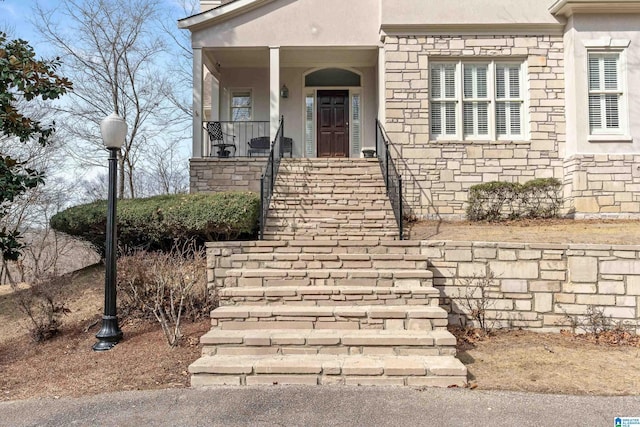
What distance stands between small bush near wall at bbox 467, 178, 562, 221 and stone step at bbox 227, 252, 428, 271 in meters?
3.50

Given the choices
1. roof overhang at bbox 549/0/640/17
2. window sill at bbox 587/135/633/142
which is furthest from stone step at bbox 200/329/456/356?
roof overhang at bbox 549/0/640/17

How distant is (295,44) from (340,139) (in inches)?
110

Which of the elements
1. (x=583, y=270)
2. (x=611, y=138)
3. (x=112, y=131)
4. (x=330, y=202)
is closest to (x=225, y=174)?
(x=330, y=202)

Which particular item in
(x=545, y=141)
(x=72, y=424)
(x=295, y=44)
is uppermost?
(x=295, y=44)

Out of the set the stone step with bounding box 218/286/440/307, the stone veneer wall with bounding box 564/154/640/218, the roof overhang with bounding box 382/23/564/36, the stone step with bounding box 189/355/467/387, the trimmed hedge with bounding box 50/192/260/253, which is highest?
the roof overhang with bounding box 382/23/564/36

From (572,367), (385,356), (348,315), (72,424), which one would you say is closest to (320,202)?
(348,315)

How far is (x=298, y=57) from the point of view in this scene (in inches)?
424

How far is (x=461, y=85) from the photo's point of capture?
936cm

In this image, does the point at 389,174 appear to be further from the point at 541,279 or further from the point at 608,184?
the point at 608,184

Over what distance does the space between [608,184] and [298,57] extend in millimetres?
7232

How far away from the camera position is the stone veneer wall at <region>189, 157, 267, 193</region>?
9.53m

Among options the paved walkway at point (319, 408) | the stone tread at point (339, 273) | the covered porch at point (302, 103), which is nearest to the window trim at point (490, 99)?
the covered porch at point (302, 103)

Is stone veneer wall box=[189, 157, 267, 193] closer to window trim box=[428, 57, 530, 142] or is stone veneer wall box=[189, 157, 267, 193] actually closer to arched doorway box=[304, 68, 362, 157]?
arched doorway box=[304, 68, 362, 157]

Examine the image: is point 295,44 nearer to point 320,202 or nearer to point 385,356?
point 320,202
